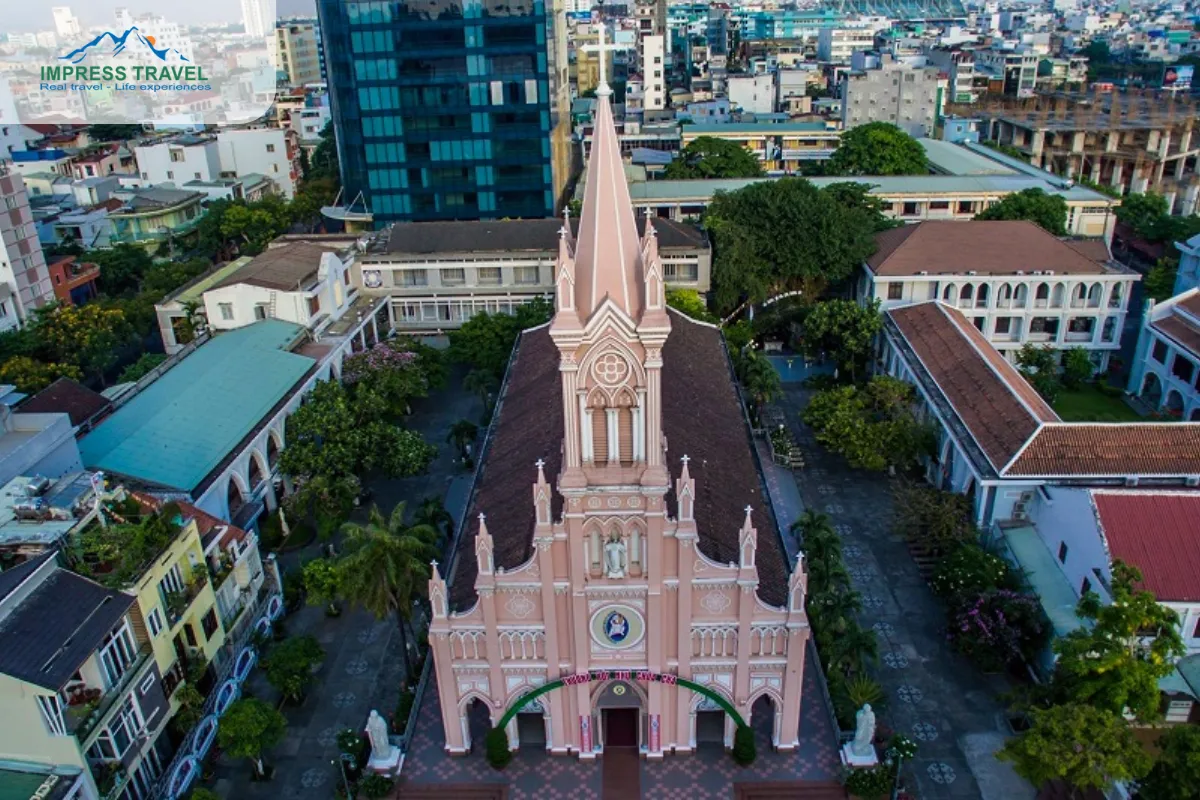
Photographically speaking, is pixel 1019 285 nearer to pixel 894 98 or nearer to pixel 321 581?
pixel 321 581

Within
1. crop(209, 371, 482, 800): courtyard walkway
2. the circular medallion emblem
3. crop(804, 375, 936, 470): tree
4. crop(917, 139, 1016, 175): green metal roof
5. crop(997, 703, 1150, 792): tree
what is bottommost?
crop(209, 371, 482, 800): courtyard walkway

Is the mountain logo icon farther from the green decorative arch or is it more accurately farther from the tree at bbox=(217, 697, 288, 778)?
the green decorative arch

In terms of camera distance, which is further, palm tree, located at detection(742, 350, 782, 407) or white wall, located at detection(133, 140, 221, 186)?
white wall, located at detection(133, 140, 221, 186)

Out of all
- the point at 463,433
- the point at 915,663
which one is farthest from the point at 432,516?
the point at 915,663

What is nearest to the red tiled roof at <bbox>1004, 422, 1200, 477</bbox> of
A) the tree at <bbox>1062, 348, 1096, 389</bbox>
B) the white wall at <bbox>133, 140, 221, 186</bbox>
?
the tree at <bbox>1062, 348, 1096, 389</bbox>

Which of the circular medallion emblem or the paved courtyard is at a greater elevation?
the circular medallion emblem

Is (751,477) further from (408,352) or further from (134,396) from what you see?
(134,396)
